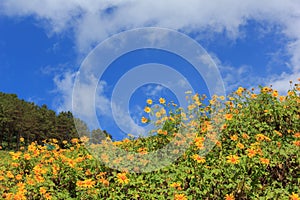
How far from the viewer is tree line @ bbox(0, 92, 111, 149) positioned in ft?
140

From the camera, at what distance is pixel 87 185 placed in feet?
12.5

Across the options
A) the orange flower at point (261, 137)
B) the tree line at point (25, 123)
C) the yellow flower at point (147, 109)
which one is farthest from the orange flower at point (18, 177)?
the tree line at point (25, 123)

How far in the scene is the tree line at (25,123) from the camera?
1678 inches

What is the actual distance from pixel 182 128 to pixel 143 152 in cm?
76

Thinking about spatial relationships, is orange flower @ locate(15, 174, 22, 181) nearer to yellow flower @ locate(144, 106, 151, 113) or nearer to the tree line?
yellow flower @ locate(144, 106, 151, 113)

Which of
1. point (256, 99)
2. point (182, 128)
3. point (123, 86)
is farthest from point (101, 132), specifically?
point (256, 99)

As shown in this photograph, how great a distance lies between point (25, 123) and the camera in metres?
43.7

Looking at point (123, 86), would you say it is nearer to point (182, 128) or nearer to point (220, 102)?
point (182, 128)

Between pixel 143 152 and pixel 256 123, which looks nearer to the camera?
pixel 143 152

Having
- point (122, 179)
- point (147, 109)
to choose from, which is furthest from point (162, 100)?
point (122, 179)

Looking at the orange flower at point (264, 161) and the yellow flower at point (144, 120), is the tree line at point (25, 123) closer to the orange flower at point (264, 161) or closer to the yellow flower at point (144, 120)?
the yellow flower at point (144, 120)

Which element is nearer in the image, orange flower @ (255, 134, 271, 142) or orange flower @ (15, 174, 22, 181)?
→ orange flower @ (255, 134, 271, 142)

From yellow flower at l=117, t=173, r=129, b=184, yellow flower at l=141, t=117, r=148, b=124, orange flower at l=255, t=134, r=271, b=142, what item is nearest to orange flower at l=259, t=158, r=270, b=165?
orange flower at l=255, t=134, r=271, b=142

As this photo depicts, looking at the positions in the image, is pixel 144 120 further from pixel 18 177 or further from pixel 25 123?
pixel 25 123
